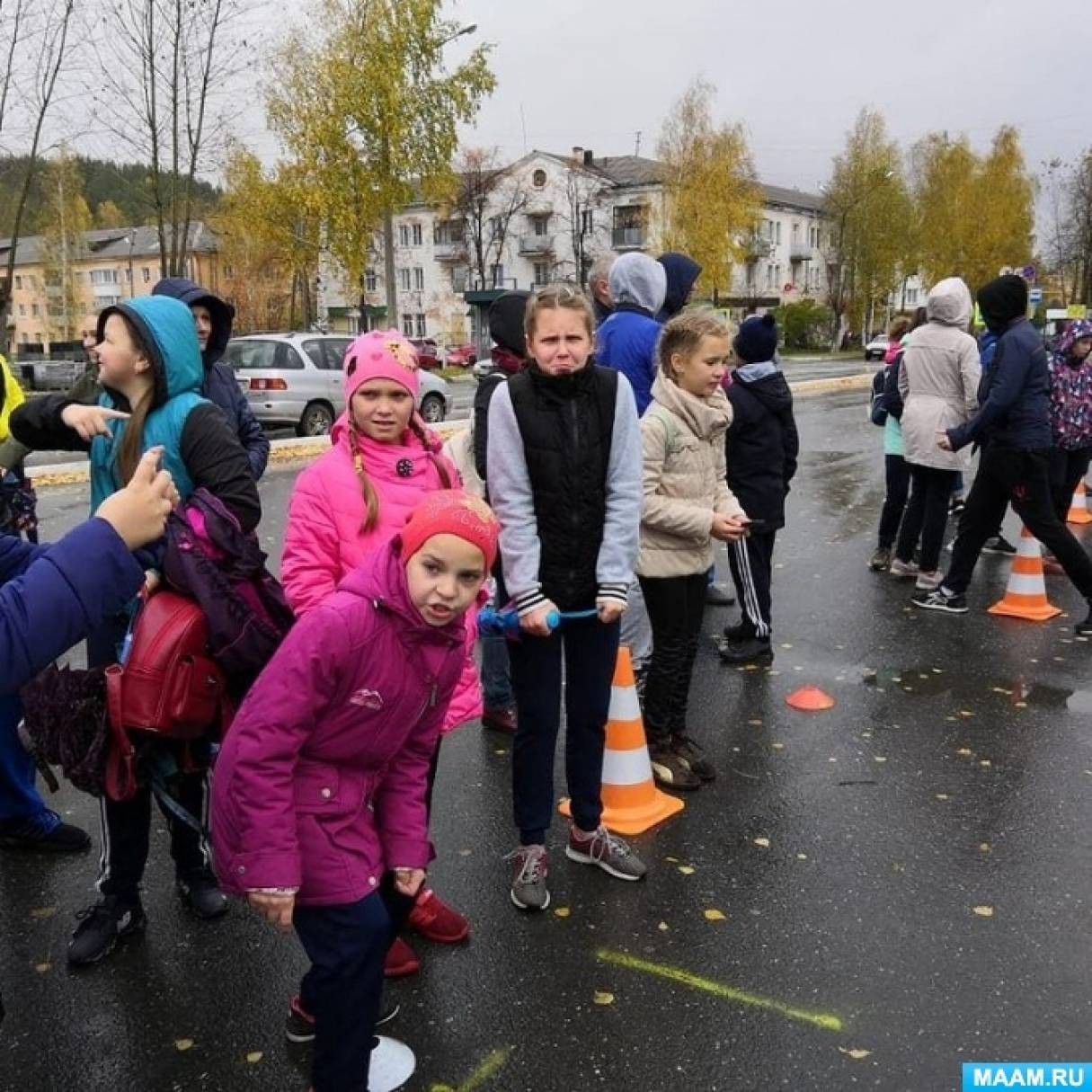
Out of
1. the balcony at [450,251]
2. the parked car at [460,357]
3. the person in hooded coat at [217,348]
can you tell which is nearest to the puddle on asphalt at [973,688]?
the person in hooded coat at [217,348]

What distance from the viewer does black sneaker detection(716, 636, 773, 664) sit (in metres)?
5.81

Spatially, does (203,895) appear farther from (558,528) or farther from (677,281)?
(677,281)

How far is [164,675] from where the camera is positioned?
262cm

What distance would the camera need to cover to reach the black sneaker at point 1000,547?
8.39 metres

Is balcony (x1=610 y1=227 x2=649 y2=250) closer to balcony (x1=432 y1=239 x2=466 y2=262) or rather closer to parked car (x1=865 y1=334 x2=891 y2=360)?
balcony (x1=432 y1=239 x2=466 y2=262)

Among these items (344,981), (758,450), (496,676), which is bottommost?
(496,676)

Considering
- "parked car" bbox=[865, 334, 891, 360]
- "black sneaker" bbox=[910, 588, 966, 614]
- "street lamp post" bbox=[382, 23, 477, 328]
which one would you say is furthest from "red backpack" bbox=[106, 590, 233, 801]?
"parked car" bbox=[865, 334, 891, 360]

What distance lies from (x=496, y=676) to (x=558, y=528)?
6.14ft

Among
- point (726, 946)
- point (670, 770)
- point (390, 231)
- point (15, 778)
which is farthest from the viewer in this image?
point (390, 231)

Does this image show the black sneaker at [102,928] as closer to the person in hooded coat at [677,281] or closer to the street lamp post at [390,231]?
the person in hooded coat at [677,281]

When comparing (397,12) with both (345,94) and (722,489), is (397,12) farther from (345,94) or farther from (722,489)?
(722,489)

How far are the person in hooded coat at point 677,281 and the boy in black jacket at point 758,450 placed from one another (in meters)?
0.38

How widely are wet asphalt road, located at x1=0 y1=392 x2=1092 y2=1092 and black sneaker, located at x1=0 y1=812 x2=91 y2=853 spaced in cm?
8

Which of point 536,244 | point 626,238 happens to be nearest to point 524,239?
point 536,244
